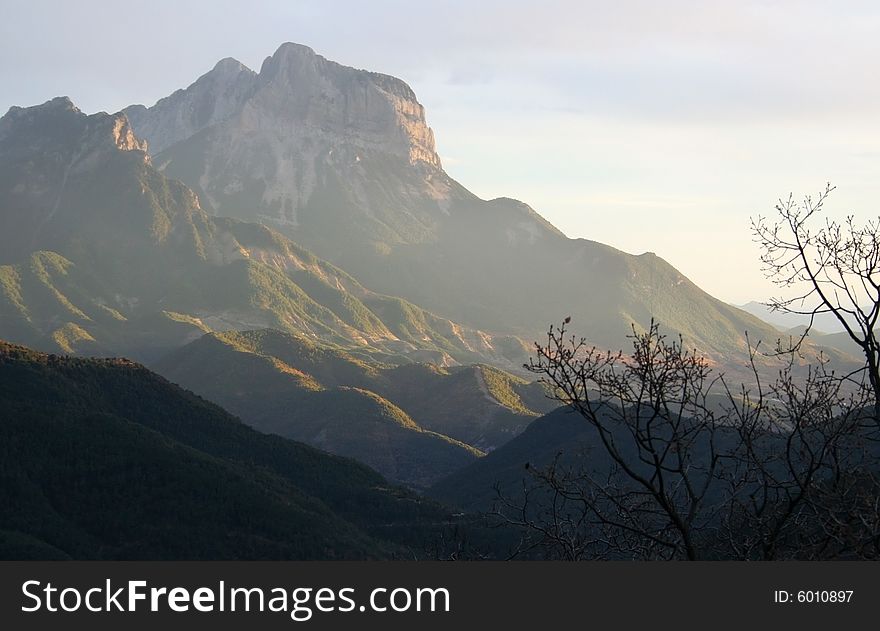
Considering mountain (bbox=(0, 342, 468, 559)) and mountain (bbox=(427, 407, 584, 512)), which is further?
mountain (bbox=(427, 407, 584, 512))

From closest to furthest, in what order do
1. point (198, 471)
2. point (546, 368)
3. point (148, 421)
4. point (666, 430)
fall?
1. point (546, 368)
2. point (666, 430)
3. point (198, 471)
4. point (148, 421)

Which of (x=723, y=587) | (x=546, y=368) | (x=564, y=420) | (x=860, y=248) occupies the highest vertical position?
(x=564, y=420)

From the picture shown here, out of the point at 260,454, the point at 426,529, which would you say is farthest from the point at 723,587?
the point at 260,454

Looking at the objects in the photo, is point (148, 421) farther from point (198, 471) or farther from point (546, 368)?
point (546, 368)

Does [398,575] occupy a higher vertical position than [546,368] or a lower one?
lower

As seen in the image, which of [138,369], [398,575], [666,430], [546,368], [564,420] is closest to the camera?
[546,368]

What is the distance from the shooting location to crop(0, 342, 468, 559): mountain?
7562 cm

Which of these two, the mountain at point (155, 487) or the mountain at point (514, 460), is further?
the mountain at point (514, 460)

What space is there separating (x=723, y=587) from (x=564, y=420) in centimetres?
14171

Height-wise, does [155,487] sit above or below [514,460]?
below

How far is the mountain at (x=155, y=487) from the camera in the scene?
7562 cm

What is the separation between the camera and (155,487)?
82.4m

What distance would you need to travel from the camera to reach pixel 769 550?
18.6 m

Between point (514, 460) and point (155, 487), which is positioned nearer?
point (155, 487)
